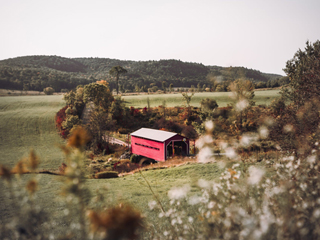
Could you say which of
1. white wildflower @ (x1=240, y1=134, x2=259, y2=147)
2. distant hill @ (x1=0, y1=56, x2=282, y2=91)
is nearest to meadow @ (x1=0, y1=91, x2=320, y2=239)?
white wildflower @ (x1=240, y1=134, x2=259, y2=147)

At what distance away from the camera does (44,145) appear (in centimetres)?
3531

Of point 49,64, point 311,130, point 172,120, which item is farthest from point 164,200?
point 49,64

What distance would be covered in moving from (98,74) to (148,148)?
136 metres

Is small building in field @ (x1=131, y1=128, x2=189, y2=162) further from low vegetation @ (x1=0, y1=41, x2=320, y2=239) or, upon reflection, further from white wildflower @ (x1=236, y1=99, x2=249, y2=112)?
white wildflower @ (x1=236, y1=99, x2=249, y2=112)

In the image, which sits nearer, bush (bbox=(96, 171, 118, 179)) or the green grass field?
the green grass field

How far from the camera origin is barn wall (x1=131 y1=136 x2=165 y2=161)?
81.1 feet

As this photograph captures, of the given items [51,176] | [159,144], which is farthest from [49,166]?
[159,144]

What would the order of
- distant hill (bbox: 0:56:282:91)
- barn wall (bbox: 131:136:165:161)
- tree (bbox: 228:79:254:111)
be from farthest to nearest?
distant hill (bbox: 0:56:282:91) → tree (bbox: 228:79:254:111) → barn wall (bbox: 131:136:165:161)

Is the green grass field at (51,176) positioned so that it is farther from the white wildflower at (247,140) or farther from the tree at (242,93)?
the tree at (242,93)

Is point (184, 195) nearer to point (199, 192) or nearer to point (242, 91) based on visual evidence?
point (199, 192)

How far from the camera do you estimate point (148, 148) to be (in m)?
26.4

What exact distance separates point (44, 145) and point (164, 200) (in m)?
32.5

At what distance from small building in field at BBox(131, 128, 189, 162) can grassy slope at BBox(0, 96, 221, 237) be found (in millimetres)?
6005

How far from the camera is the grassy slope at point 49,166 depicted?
9.73 m
